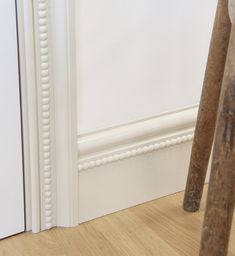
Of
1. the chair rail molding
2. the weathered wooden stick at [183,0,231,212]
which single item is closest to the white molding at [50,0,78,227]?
the chair rail molding

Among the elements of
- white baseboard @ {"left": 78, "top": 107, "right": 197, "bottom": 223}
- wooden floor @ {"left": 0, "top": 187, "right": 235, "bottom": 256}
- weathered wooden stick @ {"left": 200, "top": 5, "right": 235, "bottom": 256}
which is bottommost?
wooden floor @ {"left": 0, "top": 187, "right": 235, "bottom": 256}

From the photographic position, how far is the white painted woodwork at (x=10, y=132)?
75cm

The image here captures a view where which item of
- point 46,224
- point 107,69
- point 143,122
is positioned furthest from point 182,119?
point 46,224

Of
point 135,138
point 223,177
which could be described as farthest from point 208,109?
point 223,177

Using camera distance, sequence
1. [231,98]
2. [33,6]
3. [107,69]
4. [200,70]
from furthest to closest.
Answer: [200,70]
[107,69]
[33,6]
[231,98]

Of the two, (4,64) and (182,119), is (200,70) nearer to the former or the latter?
(182,119)

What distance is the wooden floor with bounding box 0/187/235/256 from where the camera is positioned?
844 millimetres

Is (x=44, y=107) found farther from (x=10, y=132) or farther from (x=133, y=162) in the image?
(x=133, y=162)

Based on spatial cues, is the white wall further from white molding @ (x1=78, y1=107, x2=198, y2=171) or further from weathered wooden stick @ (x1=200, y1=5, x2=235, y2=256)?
weathered wooden stick @ (x1=200, y1=5, x2=235, y2=256)

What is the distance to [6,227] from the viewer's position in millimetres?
866

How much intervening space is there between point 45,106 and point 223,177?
311 mm

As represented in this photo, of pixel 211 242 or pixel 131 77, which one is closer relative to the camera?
pixel 211 242

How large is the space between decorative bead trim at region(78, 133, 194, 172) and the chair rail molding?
0.03 metres

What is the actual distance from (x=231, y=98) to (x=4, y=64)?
34cm
